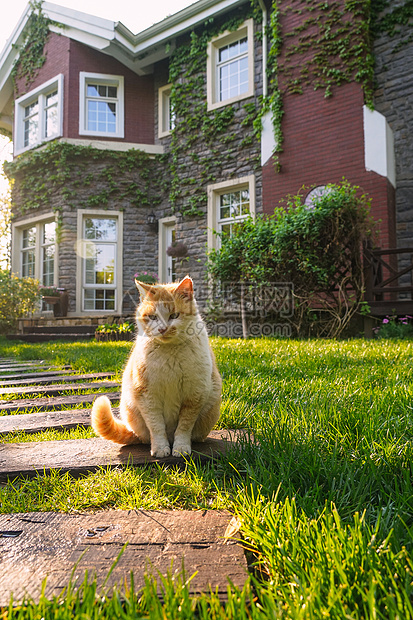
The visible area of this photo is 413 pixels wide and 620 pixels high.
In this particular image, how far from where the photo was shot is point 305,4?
30.8 ft

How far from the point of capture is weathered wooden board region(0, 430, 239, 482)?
159cm

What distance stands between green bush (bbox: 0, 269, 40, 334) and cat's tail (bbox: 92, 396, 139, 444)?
10.6 meters

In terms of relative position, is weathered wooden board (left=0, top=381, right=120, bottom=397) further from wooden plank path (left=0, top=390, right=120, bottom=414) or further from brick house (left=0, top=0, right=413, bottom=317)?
brick house (left=0, top=0, right=413, bottom=317)

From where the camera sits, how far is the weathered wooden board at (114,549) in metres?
0.89

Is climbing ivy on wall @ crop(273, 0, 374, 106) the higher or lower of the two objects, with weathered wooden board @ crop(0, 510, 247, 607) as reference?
higher

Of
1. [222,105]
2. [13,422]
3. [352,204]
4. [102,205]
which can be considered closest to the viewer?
[13,422]

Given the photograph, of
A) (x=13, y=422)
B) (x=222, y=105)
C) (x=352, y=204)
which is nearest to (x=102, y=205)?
(x=222, y=105)

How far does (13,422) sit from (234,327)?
660 cm

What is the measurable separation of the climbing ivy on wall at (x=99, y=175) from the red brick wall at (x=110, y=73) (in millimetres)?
784

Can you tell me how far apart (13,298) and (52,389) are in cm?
902

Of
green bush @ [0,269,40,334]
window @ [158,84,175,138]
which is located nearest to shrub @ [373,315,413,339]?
green bush @ [0,269,40,334]

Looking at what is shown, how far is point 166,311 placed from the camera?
1849 mm

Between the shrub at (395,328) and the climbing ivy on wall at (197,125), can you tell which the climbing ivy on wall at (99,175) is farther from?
the shrub at (395,328)

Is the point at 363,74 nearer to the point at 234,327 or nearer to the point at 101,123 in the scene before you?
the point at 234,327
